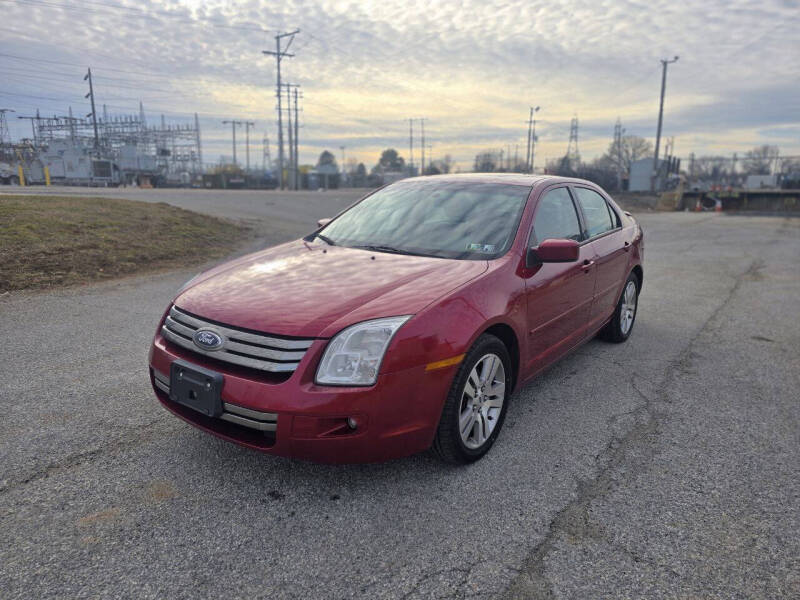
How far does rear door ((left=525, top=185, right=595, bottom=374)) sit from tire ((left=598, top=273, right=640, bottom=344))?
979mm

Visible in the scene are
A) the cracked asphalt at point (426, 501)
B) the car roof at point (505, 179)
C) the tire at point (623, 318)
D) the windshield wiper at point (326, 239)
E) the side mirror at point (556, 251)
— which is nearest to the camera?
the cracked asphalt at point (426, 501)

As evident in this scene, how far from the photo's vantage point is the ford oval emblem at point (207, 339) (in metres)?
2.68

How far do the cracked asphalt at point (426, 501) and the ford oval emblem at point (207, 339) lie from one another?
68 cm

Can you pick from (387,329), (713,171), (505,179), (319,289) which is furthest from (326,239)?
(713,171)

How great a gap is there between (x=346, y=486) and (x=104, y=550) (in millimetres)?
1069

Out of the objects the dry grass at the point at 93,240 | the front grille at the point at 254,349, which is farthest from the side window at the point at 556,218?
the dry grass at the point at 93,240

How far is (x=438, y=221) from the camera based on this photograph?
384 cm

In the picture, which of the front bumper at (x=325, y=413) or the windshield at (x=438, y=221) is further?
the windshield at (x=438, y=221)

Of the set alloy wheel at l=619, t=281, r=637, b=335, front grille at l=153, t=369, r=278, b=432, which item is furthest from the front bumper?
alloy wheel at l=619, t=281, r=637, b=335

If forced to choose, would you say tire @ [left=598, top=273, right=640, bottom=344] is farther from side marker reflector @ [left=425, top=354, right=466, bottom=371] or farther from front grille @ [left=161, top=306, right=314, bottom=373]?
front grille @ [left=161, top=306, right=314, bottom=373]

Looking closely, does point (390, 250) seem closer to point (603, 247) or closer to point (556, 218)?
point (556, 218)

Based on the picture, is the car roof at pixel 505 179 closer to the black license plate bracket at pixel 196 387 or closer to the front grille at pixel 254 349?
the front grille at pixel 254 349

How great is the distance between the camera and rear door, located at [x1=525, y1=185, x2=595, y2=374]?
3.50m

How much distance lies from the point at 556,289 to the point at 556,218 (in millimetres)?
614
